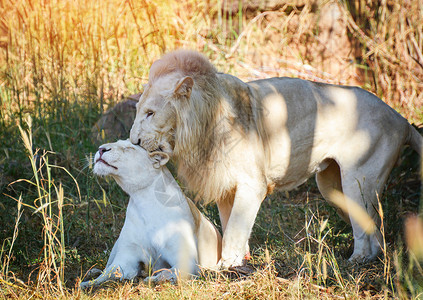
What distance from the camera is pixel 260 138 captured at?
11.6 ft

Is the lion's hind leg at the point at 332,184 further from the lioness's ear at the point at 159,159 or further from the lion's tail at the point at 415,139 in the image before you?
the lioness's ear at the point at 159,159

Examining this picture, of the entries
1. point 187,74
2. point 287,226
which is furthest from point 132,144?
point 287,226

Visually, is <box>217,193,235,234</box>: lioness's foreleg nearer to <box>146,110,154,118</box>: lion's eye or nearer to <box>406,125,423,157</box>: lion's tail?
<box>146,110,154,118</box>: lion's eye

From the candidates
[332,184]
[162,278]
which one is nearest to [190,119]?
[162,278]

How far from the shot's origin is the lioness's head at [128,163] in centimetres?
318

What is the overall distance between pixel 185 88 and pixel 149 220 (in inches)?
29.7

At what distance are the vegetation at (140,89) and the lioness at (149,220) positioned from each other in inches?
6.6

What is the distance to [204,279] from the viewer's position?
3105mm

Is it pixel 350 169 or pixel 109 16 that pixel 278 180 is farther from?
pixel 109 16

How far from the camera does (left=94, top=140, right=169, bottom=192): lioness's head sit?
3176 mm

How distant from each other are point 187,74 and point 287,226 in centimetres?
161

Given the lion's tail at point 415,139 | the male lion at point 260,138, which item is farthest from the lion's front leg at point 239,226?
the lion's tail at point 415,139

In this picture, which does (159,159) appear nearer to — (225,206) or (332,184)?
(225,206)

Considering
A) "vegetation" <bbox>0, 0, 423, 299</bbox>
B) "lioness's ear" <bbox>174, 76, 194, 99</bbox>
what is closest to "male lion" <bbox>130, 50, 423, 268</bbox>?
"lioness's ear" <bbox>174, 76, 194, 99</bbox>
